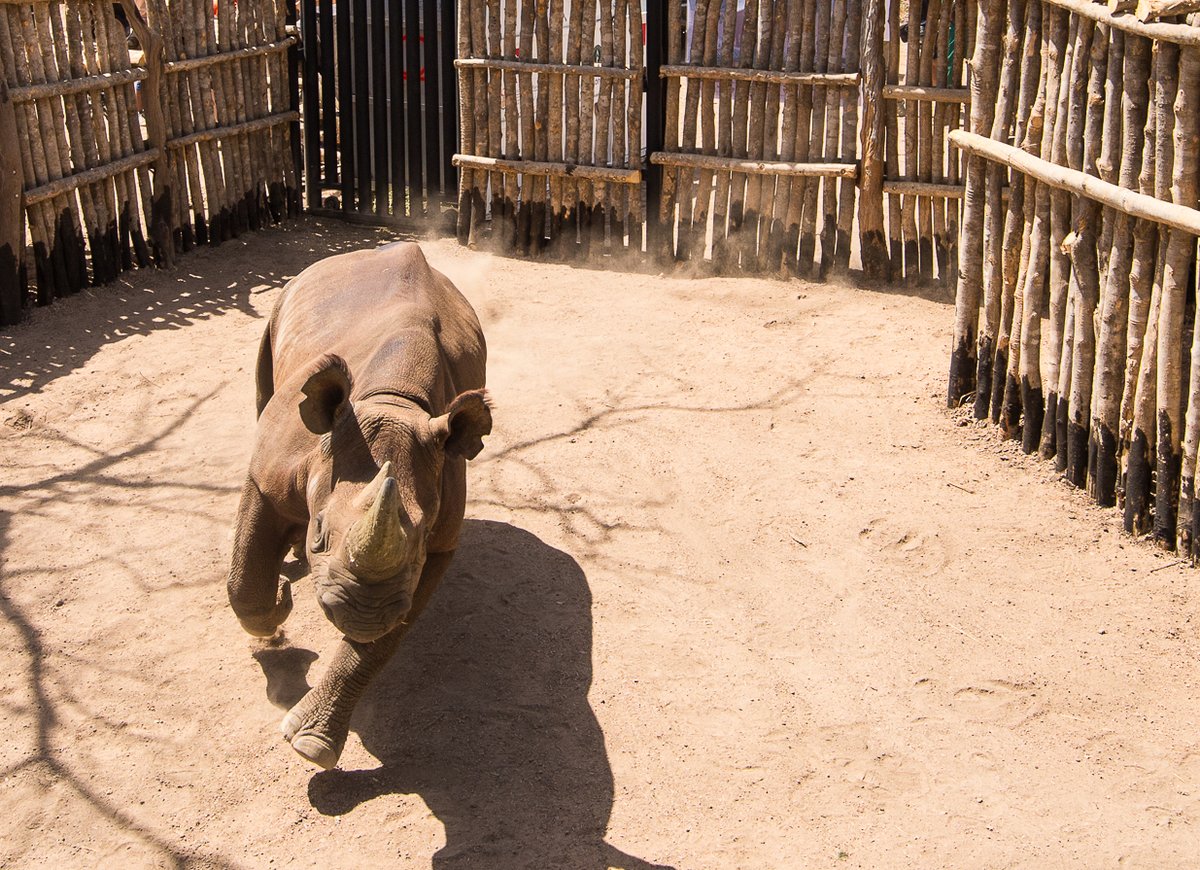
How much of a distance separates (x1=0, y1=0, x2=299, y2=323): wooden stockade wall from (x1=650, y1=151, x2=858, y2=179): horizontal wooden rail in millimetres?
3595

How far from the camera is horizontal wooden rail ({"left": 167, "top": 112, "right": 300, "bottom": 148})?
10.7 meters

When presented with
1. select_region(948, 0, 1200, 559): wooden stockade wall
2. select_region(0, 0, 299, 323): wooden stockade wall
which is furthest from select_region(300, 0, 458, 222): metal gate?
select_region(948, 0, 1200, 559): wooden stockade wall

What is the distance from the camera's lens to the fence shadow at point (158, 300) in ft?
28.5

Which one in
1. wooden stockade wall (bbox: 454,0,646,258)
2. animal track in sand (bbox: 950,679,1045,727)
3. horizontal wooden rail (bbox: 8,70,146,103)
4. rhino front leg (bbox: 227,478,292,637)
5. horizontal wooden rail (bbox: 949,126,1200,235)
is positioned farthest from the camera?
wooden stockade wall (bbox: 454,0,646,258)

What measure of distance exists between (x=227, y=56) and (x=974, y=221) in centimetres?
652

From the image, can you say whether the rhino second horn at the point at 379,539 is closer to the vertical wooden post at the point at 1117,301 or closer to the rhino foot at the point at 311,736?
the rhino foot at the point at 311,736

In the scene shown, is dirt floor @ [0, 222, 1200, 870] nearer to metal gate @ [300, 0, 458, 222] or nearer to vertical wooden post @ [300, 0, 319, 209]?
metal gate @ [300, 0, 458, 222]

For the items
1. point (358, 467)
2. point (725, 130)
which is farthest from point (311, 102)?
point (358, 467)

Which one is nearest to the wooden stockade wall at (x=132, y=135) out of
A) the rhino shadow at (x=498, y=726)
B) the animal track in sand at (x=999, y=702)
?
the rhino shadow at (x=498, y=726)

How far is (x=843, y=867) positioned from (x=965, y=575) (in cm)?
222

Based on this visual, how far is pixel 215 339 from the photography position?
30.3 ft

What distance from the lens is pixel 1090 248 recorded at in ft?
22.1

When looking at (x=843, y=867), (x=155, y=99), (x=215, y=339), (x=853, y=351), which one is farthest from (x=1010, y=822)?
(x=155, y=99)

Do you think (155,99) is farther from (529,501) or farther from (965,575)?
(965,575)
